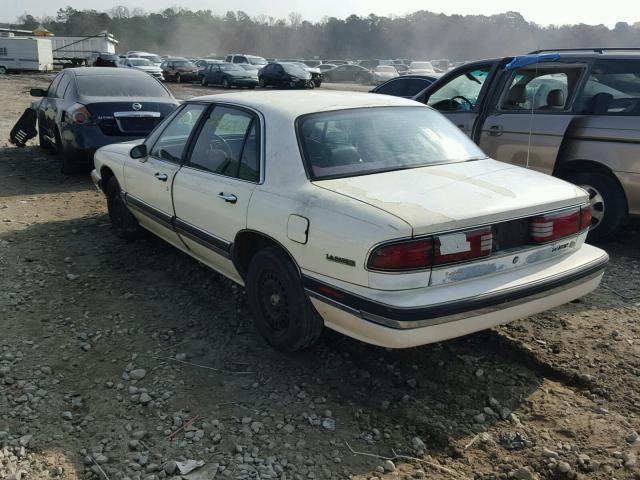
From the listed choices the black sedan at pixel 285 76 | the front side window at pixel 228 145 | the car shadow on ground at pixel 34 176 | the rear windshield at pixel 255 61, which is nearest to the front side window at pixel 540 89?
the front side window at pixel 228 145

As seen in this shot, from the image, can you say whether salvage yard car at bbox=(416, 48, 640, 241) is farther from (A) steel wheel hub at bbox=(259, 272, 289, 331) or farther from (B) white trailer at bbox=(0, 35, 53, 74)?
(B) white trailer at bbox=(0, 35, 53, 74)

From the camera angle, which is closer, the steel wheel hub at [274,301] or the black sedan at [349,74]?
the steel wheel hub at [274,301]

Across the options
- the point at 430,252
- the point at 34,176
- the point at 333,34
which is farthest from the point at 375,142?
the point at 333,34

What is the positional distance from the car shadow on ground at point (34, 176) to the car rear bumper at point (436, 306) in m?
6.08

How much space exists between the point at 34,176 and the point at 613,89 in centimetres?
770

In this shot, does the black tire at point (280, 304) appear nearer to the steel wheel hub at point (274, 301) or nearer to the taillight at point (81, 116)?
the steel wheel hub at point (274, 301)

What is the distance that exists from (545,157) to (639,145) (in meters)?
0.87

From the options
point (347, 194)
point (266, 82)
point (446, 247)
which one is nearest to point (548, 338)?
point (446, 247)

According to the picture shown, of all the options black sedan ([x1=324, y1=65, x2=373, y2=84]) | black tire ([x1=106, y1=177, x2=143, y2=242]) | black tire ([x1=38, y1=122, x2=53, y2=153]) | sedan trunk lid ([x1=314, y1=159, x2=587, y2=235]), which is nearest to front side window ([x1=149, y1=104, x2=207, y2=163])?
black tire ([x1=106, y1=177, x2=143, y2=242])

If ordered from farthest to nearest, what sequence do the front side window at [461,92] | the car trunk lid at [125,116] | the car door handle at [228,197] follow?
the car trunk lid at [125,116] < the front side window at [461,92] < the car door handle at [228,197]

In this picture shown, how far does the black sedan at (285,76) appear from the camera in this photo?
101ft

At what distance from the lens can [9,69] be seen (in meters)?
39.5

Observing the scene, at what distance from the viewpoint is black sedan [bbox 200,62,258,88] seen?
32656 mm

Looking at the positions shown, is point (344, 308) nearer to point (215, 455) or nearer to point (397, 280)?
point (397, 280)
